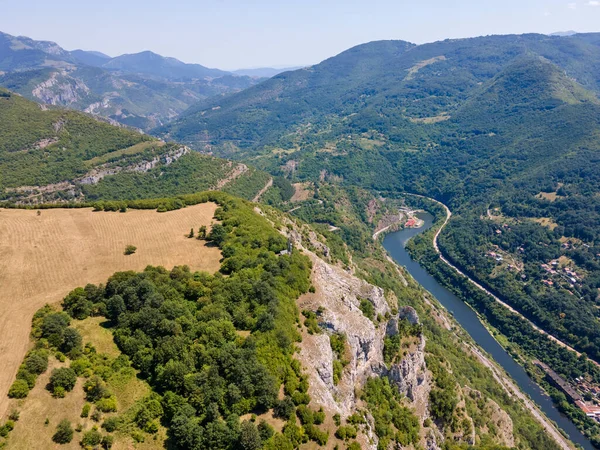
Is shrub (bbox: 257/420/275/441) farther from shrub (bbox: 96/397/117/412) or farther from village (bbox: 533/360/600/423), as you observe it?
village (bbox: 533/360/600/423)

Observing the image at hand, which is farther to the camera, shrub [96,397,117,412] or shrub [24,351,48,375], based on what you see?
shrub [24,351,48,375]

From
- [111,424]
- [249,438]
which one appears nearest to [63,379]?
Result: [111,424]

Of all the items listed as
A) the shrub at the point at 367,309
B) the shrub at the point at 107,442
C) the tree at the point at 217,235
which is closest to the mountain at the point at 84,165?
the tree at the point at 217,235

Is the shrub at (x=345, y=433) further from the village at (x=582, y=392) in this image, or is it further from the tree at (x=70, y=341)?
the village at (x=582, y=392)

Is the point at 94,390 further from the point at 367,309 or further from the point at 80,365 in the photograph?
the point at 367,309

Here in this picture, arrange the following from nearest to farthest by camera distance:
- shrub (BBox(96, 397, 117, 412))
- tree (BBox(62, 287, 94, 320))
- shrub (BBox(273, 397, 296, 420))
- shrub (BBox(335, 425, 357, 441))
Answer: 1. shrub (BBox(96, 397, 117, 412))
2. shrub (BBox(273, 397, 296, 420))
3. shrub (BBox(335, 425, 357, 441))
4. tree (BBox(62, 287, 94, 320))

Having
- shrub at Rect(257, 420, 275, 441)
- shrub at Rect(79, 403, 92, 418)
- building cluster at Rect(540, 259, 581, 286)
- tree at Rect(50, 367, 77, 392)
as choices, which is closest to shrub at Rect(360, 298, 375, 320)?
shrub at Rect(257, 420, 275, 441)
